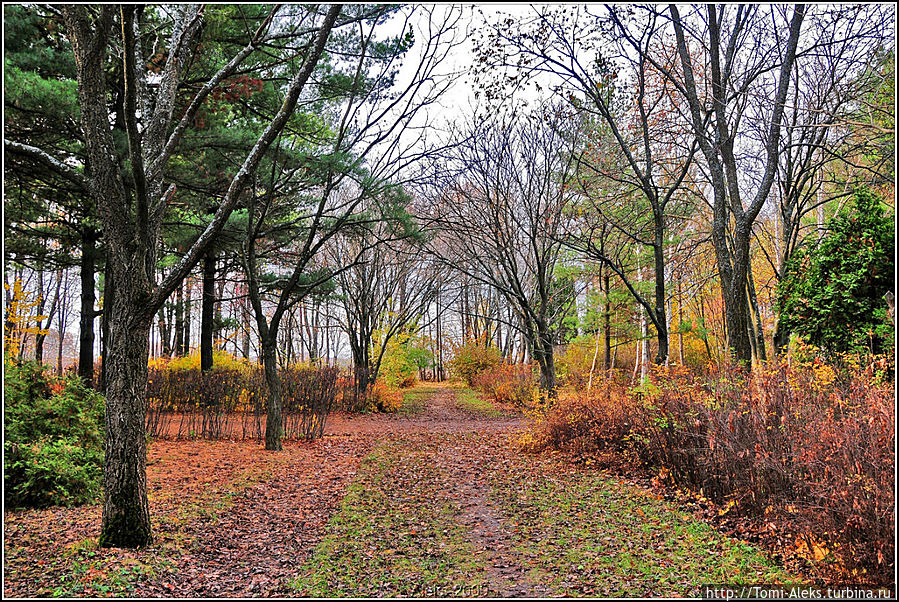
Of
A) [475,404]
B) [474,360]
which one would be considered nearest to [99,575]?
[475,404]

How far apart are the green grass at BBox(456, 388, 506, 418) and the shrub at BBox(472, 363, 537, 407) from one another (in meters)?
0.51

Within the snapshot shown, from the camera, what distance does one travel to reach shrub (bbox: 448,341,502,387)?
27.5 metres

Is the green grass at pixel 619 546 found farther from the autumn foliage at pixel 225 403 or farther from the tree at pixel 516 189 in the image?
the tree at pixel 516 189

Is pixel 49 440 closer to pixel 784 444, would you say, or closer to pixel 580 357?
pixel 784 444

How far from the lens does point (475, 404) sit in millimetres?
21109

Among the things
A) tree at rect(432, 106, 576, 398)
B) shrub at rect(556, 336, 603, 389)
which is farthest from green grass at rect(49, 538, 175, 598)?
shrub at rect(556, 336, 603, 389)

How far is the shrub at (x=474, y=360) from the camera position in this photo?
27469 millimetres

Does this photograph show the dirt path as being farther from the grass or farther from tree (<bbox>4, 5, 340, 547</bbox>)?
the grass

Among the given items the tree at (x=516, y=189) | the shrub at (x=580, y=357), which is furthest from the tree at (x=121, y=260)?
the shrub at (x=580, y=357)

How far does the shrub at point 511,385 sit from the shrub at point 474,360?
2887mm

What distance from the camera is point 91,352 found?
41.7 feet

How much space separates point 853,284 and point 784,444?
3773 millimetres

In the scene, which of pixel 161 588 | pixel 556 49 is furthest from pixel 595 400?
pixel 161 588

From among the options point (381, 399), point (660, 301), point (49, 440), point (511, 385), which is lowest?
point (381, 399)
